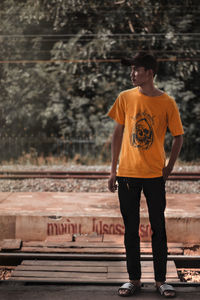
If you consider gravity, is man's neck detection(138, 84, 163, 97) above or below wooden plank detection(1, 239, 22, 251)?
above

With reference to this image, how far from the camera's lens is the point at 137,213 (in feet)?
10.6

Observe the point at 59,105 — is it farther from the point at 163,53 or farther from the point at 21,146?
the point at 163,53

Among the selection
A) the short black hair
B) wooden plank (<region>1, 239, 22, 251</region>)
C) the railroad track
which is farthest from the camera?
the railroad track

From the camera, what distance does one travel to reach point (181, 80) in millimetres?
15094

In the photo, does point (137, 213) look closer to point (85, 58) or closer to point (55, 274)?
point (55, 274)

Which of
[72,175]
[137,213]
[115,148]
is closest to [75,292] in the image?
[137,213]

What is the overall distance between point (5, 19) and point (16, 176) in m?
8.78

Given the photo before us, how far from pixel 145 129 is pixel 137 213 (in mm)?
680

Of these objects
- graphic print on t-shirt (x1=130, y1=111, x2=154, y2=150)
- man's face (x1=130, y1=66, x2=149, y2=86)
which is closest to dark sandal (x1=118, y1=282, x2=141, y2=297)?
graphic print on t-shirt (x1=130, y1=111, x2=154, y2=150)

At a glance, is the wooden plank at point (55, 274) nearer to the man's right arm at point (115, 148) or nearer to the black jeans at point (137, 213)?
the black jeans at point (137, 213)

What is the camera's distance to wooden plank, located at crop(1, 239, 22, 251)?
4723mm

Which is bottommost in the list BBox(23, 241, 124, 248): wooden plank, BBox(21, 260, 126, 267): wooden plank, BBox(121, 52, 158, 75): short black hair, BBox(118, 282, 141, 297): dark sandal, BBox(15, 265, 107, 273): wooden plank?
BBox(23, 241, 124, 248): wooden plank

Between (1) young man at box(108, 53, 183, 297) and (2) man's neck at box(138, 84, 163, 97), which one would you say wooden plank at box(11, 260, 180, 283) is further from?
(2) man's neck at box(138, 84, 163, 97)

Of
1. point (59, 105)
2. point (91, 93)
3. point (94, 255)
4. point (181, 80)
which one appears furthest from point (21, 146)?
point (94, 255)
